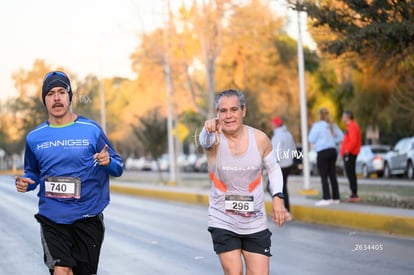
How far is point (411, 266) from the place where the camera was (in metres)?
9.73

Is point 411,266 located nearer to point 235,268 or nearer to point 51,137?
point 235,268

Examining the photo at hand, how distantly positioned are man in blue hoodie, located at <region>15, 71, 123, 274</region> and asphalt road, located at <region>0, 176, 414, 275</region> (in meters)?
3.65

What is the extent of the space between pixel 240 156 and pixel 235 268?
2.73ft

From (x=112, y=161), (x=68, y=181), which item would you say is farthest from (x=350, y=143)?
(x=68, y=181)

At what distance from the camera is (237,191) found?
645cm

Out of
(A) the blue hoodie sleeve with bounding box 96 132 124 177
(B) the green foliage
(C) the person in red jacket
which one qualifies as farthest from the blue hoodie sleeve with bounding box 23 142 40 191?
(B) the green foliage

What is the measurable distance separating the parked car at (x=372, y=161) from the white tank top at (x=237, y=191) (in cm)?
3071

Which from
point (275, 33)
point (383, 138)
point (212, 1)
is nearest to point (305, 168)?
point (212, 1)

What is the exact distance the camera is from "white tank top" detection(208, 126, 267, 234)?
6395 millimetres

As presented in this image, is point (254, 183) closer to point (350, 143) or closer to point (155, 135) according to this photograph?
point (350, 143)

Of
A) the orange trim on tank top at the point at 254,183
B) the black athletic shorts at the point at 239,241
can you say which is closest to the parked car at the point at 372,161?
the orange trim on tank top at the point at 254,183

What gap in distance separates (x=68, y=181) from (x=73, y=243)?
49 cm

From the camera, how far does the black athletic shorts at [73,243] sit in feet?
20.6

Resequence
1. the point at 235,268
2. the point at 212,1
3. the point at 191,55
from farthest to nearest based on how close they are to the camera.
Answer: the point at 191,55 → the point at 212,1 → the point at 235,268
